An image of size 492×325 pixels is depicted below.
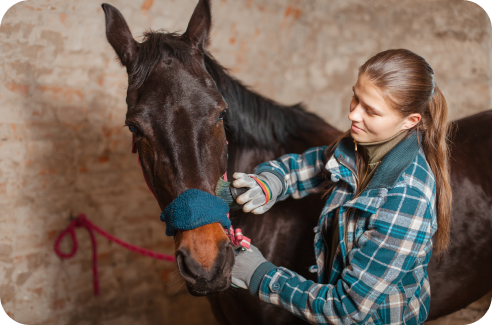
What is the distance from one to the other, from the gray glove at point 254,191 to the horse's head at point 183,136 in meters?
0.11

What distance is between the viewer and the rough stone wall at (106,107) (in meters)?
2.09

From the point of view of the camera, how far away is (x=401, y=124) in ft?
3.26

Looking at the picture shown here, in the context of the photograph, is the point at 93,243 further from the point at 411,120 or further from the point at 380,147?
the point at 411,120

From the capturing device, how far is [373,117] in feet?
A: 3.17

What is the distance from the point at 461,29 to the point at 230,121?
2478 millimetres

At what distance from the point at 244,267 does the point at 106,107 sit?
1860 millimetres

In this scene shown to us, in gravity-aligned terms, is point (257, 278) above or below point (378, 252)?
below

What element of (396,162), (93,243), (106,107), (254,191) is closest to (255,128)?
(254,191)

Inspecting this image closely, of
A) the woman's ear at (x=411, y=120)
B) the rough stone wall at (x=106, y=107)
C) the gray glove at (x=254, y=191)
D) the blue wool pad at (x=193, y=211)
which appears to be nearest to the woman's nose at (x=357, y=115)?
the woman's ear at (x=411, y=120)

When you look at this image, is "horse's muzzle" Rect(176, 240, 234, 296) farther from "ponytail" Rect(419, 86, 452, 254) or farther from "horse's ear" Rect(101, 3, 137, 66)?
"horse's ear" Rect(101, 3, 137, 66)

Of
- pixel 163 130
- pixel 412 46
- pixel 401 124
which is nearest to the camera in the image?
pixel 401 124

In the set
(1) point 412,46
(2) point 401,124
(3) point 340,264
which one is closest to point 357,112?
(2) point 401,124

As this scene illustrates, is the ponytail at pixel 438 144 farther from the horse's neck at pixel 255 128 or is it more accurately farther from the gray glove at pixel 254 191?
the horse's neck at pixel 255 128

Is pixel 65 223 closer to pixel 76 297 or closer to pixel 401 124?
pixel 76 297
